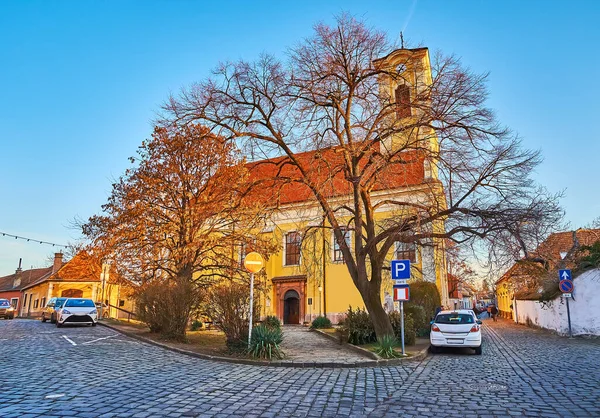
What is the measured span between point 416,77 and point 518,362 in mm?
9843

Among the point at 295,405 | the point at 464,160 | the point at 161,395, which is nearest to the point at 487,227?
the point at 464,160

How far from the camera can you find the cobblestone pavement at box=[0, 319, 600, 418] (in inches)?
255

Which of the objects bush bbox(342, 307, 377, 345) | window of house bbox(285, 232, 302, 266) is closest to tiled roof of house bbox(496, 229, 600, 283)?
bush bbox(342, 307, 377, 345)

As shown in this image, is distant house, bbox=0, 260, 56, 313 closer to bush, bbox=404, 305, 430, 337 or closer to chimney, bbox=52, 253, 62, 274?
chimney, bbox=52, 253, 62, 274

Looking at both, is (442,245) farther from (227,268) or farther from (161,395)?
(161,395)

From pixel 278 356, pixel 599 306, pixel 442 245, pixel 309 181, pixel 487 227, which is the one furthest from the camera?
pixel 599 306

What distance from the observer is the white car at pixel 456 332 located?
14523 mm

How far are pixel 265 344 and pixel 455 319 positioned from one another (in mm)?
7057

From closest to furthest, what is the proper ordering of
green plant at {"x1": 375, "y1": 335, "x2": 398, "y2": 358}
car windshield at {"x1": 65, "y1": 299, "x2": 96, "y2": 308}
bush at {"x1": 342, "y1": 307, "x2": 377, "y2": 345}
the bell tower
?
green plant at {"x1": 375, "y1": 335, "x2": 398, "y2": 358} < the bell tower < bush at {"x1": 342, "y1": 307, "x2": 377, "y2": 345} < car windshield at {"x1": 65, "y1": 299, "x2": 96, "y2": 308}

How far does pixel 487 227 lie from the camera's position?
14016 mm

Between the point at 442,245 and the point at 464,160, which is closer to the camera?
the point at 464,160

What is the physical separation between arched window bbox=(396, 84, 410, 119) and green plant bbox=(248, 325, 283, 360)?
8.70m

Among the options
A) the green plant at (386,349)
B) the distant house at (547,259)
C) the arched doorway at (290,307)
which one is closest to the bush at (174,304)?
the green plant at (386,349)

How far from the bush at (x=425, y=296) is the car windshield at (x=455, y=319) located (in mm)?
7845
